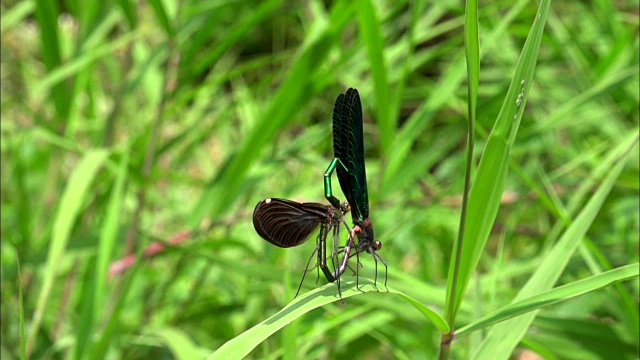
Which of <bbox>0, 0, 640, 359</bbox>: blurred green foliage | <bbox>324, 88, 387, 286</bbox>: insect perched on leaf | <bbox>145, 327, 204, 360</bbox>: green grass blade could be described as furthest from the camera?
<bbox>0, 0, 640, 359</bbox>: blurred green foliage

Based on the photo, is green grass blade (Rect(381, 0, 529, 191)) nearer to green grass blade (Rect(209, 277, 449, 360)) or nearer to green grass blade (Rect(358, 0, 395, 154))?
green grass blade (Rect(358, 0, 395, 154))

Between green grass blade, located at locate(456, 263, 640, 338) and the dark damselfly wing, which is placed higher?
the dark damselfly wing

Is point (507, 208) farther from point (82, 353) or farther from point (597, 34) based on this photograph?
point (82, 353)

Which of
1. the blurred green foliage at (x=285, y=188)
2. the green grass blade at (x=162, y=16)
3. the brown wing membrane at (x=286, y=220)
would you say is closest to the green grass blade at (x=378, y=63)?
the blurred green foliage at (x=285, y=188)

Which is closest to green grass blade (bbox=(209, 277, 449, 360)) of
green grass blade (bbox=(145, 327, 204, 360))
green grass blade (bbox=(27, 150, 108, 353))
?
green grass blade (bbox=(145, 327, 204, 360))

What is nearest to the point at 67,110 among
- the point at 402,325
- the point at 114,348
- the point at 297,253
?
the point at 114,348

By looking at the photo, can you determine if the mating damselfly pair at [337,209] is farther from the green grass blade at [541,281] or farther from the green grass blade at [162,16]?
the green grass blade at [162,16]
